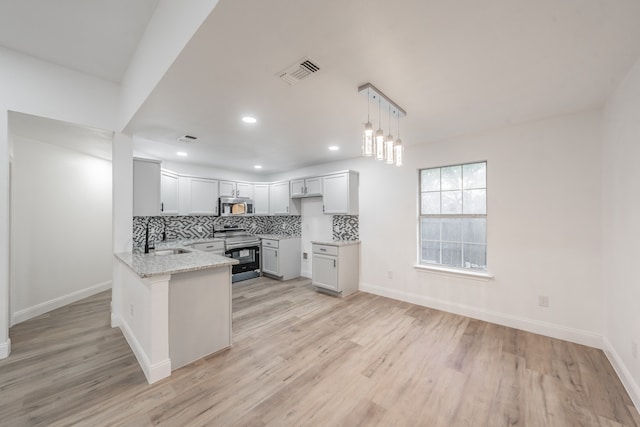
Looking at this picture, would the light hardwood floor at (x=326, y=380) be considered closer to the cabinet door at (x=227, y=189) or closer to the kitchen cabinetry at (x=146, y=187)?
the kitchen cabinetry at (x=146, y=187)

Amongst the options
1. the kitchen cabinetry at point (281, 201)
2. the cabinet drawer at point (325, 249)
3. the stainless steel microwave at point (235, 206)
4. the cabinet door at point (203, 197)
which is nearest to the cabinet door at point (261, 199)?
the kitchen cabinetry at point (281, 201)

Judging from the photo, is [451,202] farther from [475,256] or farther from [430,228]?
[475,256]

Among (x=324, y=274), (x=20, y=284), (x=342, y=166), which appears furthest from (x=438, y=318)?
(x=20, y=284)

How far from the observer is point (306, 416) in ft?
5.44

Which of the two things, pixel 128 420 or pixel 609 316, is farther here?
pixel 609 316

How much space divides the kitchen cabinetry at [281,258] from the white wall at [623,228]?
14.8 ft

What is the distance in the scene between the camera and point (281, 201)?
5.56 metres

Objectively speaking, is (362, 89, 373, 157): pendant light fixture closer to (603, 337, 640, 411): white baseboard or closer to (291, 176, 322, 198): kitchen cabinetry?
(603, 337, 640, 411): white baseboard

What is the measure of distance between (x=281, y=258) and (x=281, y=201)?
1.30 meters

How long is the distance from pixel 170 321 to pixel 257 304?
5.61ft

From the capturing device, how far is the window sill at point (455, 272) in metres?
3.15

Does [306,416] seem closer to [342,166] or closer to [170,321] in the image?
[170,321]

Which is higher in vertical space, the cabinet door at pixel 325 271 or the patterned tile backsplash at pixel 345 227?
the patterned tile backsplash at pixel 345 227

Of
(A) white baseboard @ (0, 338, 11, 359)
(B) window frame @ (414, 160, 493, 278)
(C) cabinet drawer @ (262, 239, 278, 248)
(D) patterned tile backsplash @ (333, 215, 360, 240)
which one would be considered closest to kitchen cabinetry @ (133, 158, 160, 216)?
(A) white baseboard @ (0, 338, 11, 359)
